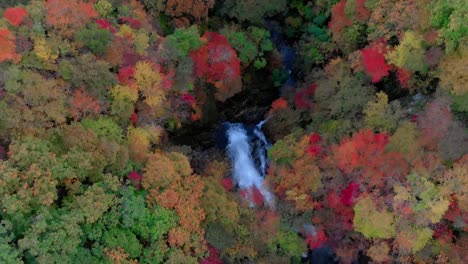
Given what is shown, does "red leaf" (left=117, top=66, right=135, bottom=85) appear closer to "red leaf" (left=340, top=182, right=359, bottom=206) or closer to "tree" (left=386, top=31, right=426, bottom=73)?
"red leaf" (left=340, top=182, right=359, bottom=206)

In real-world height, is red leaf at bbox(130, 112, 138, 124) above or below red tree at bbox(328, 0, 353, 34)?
below

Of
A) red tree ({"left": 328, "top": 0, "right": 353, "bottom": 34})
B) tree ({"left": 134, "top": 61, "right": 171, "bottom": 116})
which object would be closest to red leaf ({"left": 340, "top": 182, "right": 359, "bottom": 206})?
red tree ({"left": 328, "top": 0, "right": 353, "bottom": 34})

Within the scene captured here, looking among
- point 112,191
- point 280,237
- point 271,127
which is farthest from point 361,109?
point 112,191

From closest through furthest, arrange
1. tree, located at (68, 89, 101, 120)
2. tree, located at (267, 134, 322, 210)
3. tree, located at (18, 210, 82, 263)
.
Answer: tree, located at (18, 210, 82, 263)
tree, located at (68, 89, 101, 120)
tree, located at (267, 134, 322, 210)

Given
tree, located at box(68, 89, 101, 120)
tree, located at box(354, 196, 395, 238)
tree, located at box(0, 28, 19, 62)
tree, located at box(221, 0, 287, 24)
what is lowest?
tree, located at box(354, 196, 395, 238)

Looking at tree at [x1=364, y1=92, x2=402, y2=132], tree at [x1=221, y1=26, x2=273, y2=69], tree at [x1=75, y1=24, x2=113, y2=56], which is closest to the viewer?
A: tree at [x1=75, y1=24, x2=113, y2=56]

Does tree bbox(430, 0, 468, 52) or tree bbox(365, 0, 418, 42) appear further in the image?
tree bbox(365, 0, 418, 42)
